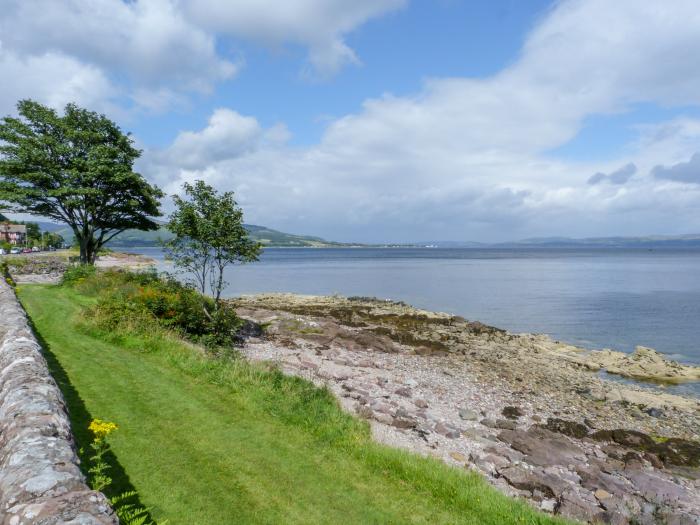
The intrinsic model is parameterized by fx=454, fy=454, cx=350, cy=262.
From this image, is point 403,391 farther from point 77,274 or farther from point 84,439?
point 77,274

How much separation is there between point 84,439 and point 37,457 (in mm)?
3691

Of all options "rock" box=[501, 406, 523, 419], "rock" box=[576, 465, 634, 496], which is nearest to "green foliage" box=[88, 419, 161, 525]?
"rock" box=[576, 465, 634, 496]

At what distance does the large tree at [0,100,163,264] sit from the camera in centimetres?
3291

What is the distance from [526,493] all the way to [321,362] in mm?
13349

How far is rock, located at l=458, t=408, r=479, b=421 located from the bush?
11.4 metres

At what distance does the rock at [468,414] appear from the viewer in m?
18.3

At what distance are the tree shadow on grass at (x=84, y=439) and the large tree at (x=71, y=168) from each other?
24.5 meters

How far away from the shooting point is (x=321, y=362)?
24.2 metres

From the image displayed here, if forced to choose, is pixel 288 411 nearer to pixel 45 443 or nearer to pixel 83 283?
pixel 45 443

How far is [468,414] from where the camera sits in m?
18.6

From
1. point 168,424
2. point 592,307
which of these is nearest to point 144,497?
point 168,424

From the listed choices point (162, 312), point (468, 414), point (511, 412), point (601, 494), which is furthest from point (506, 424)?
point (162, 312)

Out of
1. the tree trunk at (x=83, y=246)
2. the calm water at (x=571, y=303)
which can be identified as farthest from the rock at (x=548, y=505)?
the tree trunk at (x=83, y=246)

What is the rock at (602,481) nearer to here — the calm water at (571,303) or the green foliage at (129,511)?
the green foliage at (129,511)
